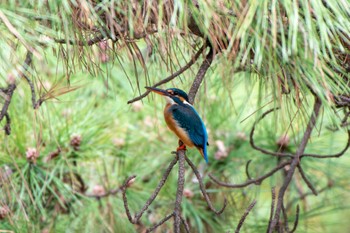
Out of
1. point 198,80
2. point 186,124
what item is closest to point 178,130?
point 186,124

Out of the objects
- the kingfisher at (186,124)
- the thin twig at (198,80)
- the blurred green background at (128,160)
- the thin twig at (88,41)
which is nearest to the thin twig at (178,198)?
the thin twig at (198,80)

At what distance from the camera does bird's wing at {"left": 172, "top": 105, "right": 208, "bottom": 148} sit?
5.46 feet

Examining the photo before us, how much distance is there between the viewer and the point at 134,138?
7.11 ft

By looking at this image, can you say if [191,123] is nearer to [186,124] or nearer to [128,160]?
[186,124]

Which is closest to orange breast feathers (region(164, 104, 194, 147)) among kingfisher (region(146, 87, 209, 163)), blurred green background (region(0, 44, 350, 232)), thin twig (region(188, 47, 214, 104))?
kingfisher (region(146, 87, 209, 163))

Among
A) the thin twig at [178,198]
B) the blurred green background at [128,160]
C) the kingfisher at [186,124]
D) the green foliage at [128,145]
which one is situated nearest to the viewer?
the thin twig at [178,198]

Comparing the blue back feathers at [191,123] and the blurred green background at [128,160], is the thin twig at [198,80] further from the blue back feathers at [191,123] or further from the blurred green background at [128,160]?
the blurred green background at [128,160]

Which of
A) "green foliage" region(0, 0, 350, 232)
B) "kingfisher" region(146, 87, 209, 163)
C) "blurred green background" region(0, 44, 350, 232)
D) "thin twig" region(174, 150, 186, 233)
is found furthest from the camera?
"blurred green background" region(0, 44, 350, 232)

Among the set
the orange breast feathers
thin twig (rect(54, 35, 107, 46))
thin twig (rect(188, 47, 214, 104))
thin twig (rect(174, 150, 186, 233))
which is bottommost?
the orange breast feathers

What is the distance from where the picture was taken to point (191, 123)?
66.3 inches

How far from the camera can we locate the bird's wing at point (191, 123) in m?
1.66

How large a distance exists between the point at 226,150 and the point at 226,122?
86mm

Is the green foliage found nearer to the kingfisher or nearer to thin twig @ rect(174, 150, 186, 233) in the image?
the kingfisher

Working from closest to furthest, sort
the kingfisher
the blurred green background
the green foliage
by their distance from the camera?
the green foliage, the kingfisher, the blurred green background
